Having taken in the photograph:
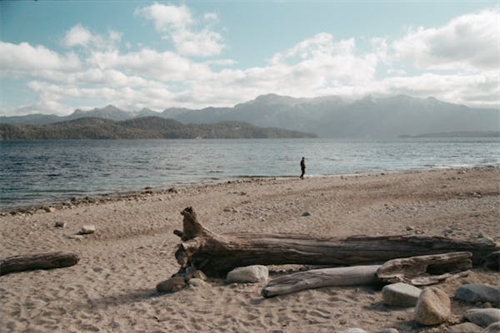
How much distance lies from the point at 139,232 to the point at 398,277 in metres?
11.2

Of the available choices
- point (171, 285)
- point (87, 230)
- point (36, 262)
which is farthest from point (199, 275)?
point (87, 230)

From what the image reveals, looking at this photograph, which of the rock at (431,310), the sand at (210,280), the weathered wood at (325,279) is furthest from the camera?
the weathered wood at (325,279)

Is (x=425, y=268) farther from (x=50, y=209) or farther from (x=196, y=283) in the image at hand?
(x=50, y=209)

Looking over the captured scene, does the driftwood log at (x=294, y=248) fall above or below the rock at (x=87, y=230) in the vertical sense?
above

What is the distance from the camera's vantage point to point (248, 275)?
Answer: 7855 mm

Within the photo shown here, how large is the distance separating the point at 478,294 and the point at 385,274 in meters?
1.52

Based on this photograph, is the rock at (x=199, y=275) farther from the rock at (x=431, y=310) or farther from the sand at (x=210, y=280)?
the rock at (x=431, y=310)

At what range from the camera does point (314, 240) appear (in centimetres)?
839

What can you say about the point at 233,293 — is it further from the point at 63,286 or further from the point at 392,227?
the point at 392,227

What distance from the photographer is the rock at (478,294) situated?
5.84 meters

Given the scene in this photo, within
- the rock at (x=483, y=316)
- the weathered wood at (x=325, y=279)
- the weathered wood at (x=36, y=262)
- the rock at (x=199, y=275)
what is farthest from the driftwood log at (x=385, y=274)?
the weathered wood at (x=36, y=262)

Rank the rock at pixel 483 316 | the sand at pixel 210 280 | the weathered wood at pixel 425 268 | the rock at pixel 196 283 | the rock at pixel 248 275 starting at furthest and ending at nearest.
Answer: the rock at pixel 248 275 < the rock at pixel 196 283 < the weathered wood at pixel 425 268 < the sand at pixel 210 280 < the rock at pixel 483 316

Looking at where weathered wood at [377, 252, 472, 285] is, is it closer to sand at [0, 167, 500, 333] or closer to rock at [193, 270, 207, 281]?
sand at [0, 167, 500, 333]

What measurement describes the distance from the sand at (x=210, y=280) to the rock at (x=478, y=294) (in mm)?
387
